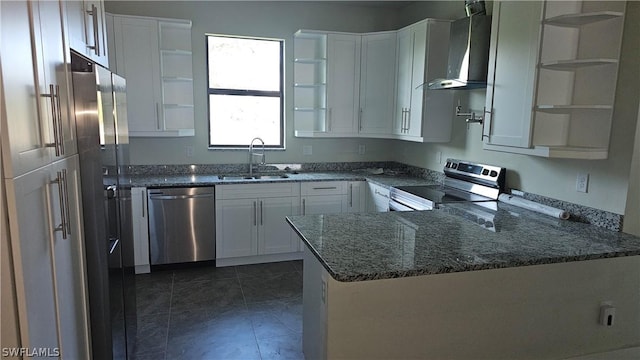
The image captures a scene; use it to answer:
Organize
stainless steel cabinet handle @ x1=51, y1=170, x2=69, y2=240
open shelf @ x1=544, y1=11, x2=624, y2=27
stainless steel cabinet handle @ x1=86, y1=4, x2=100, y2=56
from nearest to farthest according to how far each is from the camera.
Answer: stainless steel cabinet handle @ x1=51, y1=170, x2=69, y2=240, stainless steel cabinet handle @ x1=86, y1=4, x2=100, y2=56, open shelf @ x1=544, y1=11, x2=624, y2=27

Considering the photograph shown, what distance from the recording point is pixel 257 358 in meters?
2.55

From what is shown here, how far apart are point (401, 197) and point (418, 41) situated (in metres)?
1.52

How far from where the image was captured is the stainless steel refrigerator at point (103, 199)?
1.83m

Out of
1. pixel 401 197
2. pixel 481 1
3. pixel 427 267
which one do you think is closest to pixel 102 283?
pixel 427 267

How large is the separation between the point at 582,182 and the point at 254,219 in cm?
283

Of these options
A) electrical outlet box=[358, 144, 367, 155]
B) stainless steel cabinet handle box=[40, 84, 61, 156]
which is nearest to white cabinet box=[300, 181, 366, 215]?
electrical outlet box=[358, 144, 367, 155]

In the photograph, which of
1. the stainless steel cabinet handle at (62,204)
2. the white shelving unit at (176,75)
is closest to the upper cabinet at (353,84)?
the white shelving unit at (176,75)

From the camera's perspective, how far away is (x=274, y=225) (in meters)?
4.20

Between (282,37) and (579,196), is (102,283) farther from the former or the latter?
(282,37)

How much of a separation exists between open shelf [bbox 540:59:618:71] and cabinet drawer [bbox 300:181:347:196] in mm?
2325

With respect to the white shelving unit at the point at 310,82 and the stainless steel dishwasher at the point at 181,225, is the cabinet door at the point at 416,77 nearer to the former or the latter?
the white shelving unit at the point at 310,82

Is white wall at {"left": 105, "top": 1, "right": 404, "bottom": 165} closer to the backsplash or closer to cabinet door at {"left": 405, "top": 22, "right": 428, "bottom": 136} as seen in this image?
the backsplash

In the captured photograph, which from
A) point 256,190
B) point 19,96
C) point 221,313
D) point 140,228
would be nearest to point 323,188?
point 256,190

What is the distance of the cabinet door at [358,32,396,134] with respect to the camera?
439 centimetres
